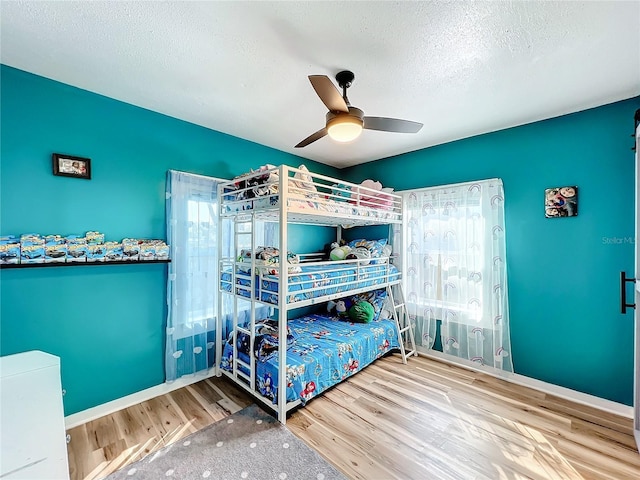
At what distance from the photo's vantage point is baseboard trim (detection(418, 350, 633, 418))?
229 centimetres

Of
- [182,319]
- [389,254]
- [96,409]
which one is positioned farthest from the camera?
[389,254]

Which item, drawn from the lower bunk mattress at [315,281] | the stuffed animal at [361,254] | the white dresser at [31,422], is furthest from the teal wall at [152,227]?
the stuffed animal at [361,254]

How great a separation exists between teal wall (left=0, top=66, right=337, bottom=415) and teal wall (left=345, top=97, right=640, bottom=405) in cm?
333

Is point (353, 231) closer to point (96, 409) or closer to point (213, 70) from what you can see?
point (213, 70)

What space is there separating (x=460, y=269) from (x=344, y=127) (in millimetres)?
2197

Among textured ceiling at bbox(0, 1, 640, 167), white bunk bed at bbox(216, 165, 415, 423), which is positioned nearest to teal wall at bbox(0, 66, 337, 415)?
textured ceiling at bbox(0, 1, 640, 167)

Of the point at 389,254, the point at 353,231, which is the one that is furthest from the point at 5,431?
the point at 353,231

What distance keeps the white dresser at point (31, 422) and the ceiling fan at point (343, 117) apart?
2.18 metres

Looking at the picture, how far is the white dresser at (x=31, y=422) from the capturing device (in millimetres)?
1377

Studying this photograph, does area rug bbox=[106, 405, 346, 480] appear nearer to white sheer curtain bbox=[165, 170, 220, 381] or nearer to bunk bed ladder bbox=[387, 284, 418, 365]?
white sheer curtain bbox=[165, 170, 220, 381]

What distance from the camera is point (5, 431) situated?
1.37 meters

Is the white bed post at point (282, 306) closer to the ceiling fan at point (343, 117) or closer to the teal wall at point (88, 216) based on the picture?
the ceiling fan at point (343, 117)

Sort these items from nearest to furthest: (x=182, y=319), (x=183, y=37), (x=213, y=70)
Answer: (x=183, y=37)
(x=213, y=70)
(x=182, y=319)

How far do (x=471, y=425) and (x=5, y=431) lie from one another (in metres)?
2.92
